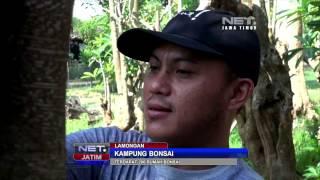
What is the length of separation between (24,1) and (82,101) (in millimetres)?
7105

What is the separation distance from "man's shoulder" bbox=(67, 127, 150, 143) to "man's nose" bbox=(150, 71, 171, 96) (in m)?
0.10

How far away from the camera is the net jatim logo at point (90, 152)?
28.1 inches

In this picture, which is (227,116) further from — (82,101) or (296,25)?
(82,101)

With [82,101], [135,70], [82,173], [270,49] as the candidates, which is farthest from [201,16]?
[82,101]

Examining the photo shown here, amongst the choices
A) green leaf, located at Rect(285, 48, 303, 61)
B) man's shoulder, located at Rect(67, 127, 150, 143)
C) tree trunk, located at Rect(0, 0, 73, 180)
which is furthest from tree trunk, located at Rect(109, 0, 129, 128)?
tree trunk, located at Rect(0, 0, 73, 180)

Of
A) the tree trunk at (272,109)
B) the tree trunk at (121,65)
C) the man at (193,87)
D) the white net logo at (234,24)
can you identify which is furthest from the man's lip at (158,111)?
the tree trunk at (121,65)

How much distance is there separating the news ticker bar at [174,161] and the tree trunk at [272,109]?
154cm

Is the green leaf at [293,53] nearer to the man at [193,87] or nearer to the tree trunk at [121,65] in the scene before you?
the man at [193,87]

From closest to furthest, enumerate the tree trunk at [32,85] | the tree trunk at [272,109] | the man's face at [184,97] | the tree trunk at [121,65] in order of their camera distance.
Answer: the tree trunk at [32,85] < the man's face at [184,97] < the tree trunk at [272,109] < the tree trunk at [121,65]

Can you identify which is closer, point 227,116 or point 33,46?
point 33,46

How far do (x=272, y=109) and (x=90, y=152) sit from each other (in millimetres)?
1664

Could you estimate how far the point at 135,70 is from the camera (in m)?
4.84

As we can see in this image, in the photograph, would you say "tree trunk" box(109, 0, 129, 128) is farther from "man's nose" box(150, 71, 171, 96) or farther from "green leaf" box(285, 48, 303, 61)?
"man's nose" box(150, 71, 171, 96)

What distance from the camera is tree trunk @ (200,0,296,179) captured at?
2283 mm
